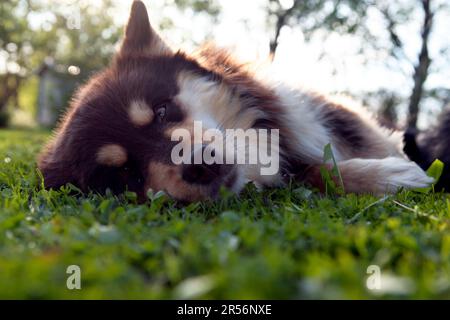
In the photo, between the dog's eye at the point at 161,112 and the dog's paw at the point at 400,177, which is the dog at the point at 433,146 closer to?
the dog's paw at the point at 400,177

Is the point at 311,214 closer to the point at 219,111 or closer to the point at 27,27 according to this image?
the point at 219,111

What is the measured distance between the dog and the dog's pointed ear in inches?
98.3

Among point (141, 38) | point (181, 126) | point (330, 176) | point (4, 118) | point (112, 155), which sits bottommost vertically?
point (330, 176)

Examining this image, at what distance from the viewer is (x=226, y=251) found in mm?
1405

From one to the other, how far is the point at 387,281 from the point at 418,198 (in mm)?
1808

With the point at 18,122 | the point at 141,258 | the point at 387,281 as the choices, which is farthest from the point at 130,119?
the point at 18,122

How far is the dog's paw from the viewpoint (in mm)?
3070

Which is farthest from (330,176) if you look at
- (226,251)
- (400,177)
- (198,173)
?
(226,251)

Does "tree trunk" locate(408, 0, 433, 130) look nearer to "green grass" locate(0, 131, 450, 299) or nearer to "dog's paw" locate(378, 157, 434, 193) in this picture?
"dog's paw" locate(378, 157, 434, 193)

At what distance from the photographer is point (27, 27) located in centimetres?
3231

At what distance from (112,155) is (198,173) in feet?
2.00

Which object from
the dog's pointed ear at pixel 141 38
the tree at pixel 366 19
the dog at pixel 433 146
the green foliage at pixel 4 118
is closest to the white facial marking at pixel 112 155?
the dog's pointed ear at pixel 141 38

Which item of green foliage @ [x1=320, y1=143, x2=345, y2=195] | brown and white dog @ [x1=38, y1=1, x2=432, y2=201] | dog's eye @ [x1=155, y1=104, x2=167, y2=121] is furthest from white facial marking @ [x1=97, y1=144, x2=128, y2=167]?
green foliage @ [x1=320, y1=143, x2=345, y2=195]

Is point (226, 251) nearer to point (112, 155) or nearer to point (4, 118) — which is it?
point (112, 155)
